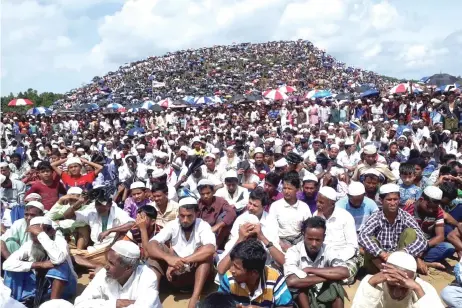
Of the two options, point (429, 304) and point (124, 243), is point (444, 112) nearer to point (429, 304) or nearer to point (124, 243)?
point (429, 304)

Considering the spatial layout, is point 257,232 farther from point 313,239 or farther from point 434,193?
point 434,193

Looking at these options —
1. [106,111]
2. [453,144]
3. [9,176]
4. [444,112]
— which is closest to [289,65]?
[106,111]

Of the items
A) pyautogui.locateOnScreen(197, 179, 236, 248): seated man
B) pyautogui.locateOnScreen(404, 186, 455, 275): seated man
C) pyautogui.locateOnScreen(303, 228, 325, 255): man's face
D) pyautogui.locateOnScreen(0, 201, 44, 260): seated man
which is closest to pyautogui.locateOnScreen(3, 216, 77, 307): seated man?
pyautogui.locateOnScreen(0, 201, 44, 260): seated man

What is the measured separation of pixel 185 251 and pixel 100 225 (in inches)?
51.3

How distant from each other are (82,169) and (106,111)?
69.4ft

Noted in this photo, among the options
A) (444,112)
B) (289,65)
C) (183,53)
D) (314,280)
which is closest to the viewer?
(314,280)

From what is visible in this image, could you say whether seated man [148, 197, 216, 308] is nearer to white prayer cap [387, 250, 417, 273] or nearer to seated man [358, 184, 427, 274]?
seated man [358, 184, 427, 274]

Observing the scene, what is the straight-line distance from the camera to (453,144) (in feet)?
30.0

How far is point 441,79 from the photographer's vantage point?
707 inches

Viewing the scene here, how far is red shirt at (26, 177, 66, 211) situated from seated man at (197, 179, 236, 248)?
2.38 metres

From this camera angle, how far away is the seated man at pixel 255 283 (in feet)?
9.74

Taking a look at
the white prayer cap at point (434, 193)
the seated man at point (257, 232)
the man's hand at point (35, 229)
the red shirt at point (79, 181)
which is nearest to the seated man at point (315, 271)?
the seated man at point (257, 232)

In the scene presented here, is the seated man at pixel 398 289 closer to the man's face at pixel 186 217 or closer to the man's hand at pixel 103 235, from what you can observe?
the man's face at pixel 186 217

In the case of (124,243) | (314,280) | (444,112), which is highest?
(444,112)
